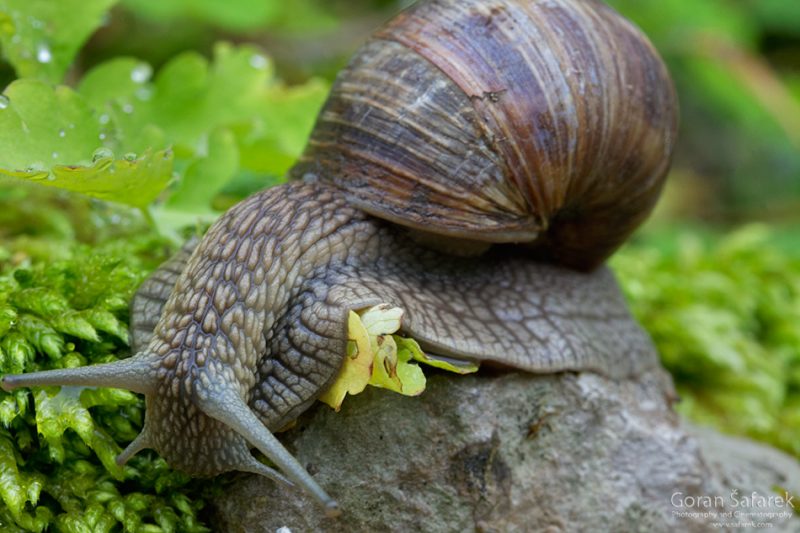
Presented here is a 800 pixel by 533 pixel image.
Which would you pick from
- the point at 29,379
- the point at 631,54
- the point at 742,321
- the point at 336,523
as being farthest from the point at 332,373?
the point at 742,321

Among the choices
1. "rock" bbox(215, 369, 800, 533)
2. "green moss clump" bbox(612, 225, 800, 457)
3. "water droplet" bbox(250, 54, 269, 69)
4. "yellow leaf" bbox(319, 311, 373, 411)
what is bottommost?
"green moss clump" bbox(612, 225, 800, 457)

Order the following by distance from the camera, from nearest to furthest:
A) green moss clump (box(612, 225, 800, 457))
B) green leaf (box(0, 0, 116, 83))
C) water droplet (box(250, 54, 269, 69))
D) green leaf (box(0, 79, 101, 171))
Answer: green leaf (box(0, 79, 101, 171))
green leaf (box(0, 0, 116, 83))
water droplet (box(250, 54, 269, 69))
green moss clump (box(612, 225, 800, 457))

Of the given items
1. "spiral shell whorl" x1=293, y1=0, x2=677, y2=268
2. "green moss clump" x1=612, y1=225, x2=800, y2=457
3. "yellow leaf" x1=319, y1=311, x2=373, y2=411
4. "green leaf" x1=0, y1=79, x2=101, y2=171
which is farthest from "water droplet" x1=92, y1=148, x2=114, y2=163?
"green moss clump" x1=612, y1=225, x2=800, y2=457

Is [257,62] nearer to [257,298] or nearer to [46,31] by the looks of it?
[46,31]

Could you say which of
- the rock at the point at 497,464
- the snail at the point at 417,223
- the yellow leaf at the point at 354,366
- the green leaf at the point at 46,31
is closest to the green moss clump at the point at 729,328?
the rock at the point at 497,464

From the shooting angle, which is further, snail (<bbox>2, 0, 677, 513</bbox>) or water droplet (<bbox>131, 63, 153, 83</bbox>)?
water droplet (<bbox>131, 63, 153, 83</bbox>)

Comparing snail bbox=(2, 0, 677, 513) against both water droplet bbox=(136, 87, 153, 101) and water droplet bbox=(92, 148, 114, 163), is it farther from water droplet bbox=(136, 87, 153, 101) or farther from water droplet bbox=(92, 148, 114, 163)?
water droplet bbox=(136, 87, 153, 101)

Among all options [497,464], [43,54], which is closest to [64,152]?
[43,54]
